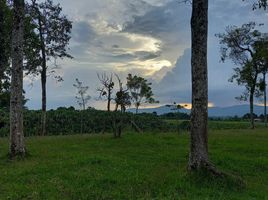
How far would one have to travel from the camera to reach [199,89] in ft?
42.5

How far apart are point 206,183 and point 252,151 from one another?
33.2 ft

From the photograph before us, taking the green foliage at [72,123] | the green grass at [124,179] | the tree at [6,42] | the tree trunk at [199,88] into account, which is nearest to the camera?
the green grass at [124,179]

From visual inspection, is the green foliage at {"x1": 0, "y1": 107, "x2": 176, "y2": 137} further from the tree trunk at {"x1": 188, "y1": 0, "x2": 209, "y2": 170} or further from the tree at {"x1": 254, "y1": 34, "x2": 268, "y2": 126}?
the tree trunk at {"x1": 188, "y1": 0, "x2": 209, "y2": 170}

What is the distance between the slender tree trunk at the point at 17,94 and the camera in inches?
693

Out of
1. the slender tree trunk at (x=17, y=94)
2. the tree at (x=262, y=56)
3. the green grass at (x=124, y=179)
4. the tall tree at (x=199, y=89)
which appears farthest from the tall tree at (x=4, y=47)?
the tree at (x=262, y=56)

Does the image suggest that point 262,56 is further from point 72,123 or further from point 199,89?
point 199,89

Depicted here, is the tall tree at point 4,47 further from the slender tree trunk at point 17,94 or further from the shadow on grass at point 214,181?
the shadow on grass at point 214,181

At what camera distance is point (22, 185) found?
11727mm

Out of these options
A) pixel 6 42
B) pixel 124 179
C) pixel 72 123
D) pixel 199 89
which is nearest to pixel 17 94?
pixel 124 179

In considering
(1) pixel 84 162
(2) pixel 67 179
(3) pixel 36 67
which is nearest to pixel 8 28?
(3) pixel 36 67

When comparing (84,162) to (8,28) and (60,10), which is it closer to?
(8,28)

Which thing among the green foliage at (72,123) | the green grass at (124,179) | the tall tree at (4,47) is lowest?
the green grass at (124,179)

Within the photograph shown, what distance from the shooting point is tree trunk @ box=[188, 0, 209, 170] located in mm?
12828

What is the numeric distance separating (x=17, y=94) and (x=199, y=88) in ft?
27.8
